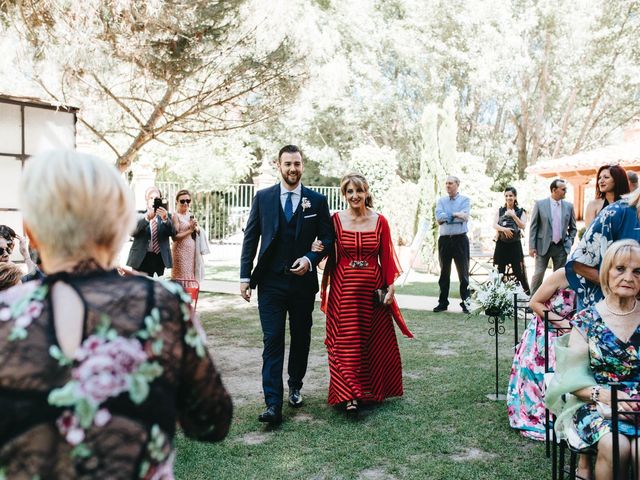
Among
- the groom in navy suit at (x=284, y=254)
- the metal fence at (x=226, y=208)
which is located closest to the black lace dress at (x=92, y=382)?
the groom in navy suit at (x=284, y=254)

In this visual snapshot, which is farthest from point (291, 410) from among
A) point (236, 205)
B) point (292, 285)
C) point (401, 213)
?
point (236, 205)

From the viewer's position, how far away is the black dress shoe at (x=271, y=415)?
4848 mm

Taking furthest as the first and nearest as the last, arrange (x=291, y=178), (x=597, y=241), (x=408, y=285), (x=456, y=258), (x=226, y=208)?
1. (x=226, y=208)
2. (x=408, y=285)
3. (x=456, y=258)
4. (x=291, y=178)
5. (x=597, y=241)

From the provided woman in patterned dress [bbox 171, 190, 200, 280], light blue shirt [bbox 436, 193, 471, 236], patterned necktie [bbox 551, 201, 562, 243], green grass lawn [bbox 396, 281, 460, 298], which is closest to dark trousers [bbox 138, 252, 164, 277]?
woman in patterned dress [bbox 171, 190, 200, 280]

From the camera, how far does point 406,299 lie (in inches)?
460

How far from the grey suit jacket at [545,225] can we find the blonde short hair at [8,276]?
25.2 feet

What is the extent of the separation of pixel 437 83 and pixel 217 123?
19.7 metres

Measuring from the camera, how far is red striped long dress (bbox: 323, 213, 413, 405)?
17.6 feet

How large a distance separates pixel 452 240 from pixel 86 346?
30.2 feet

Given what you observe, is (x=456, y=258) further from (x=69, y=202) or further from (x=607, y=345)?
(x=69, y=202)

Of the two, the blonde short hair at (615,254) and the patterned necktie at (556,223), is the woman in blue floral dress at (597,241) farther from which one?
the patterned necktie at (556,223)

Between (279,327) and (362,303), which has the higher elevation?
(362,303)

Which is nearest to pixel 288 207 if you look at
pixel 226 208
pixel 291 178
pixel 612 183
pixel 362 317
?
pixel 291 178

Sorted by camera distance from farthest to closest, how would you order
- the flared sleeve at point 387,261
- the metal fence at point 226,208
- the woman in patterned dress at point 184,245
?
the metal fence at point 226,208 → the woman in patterned dress at point 184,245 → the flared sleeve at point 387,261
